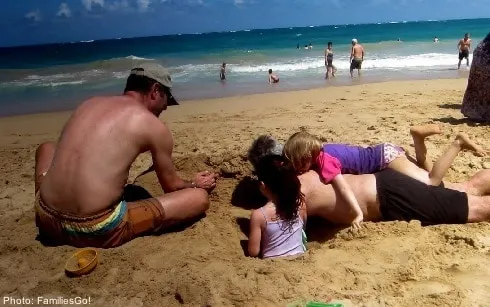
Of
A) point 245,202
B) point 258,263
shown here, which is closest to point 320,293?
point 258,263

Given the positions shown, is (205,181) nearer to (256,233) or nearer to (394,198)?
(256,233)

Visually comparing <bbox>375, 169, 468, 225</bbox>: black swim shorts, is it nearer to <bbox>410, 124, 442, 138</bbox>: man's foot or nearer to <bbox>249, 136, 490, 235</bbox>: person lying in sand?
<bbox>249, 136, 490, 235</bbox>: person lying in sand

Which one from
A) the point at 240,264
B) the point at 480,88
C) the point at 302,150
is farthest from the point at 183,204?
the point at 480,88

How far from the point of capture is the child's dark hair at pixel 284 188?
3.12m

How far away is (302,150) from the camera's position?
3.35 m

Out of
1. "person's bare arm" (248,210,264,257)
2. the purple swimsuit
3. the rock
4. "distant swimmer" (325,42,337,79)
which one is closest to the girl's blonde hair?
the purple swimsuit

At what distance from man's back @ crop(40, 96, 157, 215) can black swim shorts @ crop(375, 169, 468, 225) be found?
186 cm

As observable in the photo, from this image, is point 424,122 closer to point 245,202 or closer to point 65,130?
point 245,202

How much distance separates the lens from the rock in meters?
6.02

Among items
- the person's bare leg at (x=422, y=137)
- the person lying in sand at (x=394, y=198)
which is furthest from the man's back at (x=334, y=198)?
the person's bare leg at (x=422, y=137)

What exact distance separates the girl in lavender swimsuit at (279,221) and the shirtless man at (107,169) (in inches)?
28.3

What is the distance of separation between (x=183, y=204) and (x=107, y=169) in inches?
28.1

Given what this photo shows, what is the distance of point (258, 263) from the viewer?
2873 millimetres

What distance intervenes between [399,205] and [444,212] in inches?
12.4
